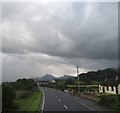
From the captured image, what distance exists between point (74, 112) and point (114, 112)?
3643 mm

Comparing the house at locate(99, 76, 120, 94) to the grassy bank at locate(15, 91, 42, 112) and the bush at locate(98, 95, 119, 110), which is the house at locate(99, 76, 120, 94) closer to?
the grassy bank at locate(15, 91, 42, 112)

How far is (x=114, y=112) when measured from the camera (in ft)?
85.1

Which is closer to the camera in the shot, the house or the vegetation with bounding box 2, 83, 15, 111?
the vegetation with bounding box 2, 83, 15, 111

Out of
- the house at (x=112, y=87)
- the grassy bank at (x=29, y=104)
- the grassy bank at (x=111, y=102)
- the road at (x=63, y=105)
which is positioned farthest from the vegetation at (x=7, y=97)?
the house at (x=112, y=87)

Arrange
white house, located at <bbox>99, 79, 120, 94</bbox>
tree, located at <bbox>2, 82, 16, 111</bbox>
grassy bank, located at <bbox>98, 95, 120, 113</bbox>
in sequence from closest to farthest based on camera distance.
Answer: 1. tree, located at <bbox>2, 82, 16, 111</bbox>
2. grassy bank, located at <bbox>98, 95, 120, 113</bbox>
3. white house, located at <bbox>99, 79, 120, 94</bbox>

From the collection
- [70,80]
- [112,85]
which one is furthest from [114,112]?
[70,80]

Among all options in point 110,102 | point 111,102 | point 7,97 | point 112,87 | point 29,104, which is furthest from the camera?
point 112,87

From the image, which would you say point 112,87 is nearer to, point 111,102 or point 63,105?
point 63,105

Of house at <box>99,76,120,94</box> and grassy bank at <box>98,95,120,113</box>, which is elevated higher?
house at <box>99,76,120,94</box>

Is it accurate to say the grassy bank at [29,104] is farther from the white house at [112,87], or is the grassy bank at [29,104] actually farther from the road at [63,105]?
Result: the white house at [112,87]

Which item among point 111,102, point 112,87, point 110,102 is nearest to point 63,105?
point 110,102

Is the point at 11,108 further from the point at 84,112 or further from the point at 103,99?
the point at 103,99

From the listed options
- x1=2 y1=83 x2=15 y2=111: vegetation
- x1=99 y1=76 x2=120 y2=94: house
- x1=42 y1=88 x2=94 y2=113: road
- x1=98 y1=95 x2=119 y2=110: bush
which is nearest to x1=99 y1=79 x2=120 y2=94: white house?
x1=99 y1=76 x2=120 y2=94: house

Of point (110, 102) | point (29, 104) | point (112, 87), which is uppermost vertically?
point (112, 87)
